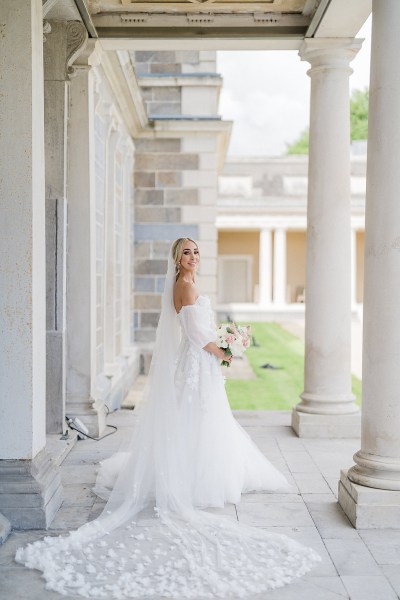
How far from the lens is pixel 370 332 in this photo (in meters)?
4.86

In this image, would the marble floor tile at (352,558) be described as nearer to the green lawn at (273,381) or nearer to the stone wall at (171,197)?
the green lawn at (273,381)

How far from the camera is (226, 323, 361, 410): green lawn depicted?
1284cm

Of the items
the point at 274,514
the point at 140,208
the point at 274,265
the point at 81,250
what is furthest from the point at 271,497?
the point at 274,265

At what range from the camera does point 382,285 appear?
187 inches

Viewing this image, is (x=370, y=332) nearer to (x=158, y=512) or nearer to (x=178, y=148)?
(x=158, y=512)

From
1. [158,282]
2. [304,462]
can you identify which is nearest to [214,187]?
[158,282]

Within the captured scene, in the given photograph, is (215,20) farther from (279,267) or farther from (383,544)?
(279,267)

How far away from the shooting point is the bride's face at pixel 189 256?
5420 mm

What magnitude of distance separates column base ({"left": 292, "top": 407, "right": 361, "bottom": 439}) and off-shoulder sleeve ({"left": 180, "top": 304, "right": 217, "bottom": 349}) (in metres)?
2.37

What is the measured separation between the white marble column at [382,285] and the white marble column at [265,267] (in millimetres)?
32796

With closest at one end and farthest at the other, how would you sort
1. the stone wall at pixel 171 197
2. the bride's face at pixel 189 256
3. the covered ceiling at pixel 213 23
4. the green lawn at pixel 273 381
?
the bride's face at pixel 189 256 < the covered ceiling at pixel 213 23 < the stone wall at pixel 171 197 < the green lawn at pixel 273 381

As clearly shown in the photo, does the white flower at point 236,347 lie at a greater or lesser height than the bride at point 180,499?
greater

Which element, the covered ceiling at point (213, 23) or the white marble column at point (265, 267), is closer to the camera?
the covered ceiling at point (213, 23)

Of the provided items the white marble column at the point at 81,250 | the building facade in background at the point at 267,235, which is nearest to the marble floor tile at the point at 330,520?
the white marble column at the point at 81,250
